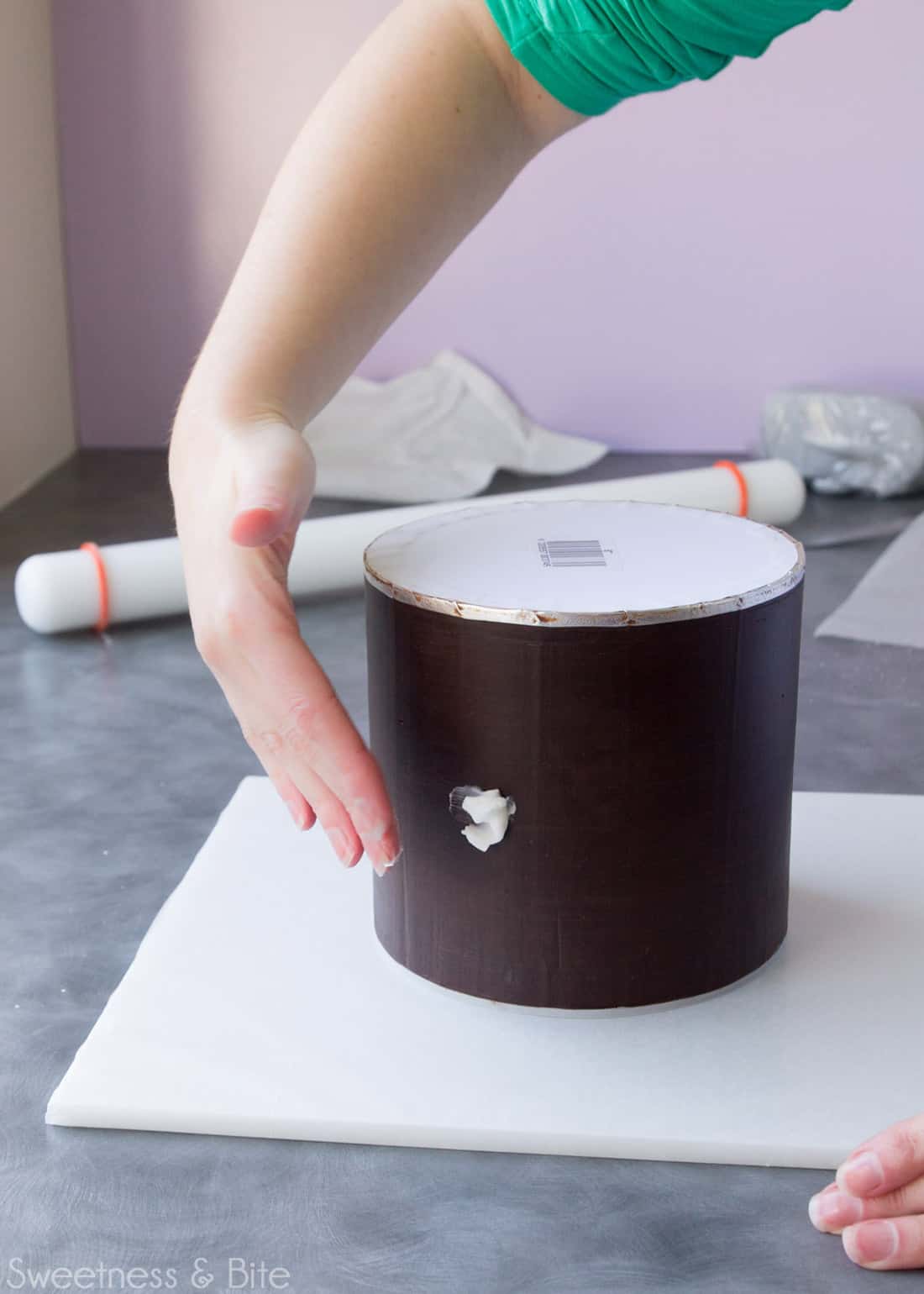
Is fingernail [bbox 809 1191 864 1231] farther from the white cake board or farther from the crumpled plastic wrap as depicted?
the crumpled plastic wrap

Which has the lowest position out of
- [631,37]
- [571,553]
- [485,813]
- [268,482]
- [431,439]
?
[431,439]

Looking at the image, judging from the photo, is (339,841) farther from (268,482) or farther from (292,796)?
(268,482)

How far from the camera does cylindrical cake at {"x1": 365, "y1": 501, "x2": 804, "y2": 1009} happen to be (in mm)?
881

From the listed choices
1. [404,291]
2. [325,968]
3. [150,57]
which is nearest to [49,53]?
[150,57]

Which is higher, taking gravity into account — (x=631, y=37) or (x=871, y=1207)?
(x=631, y=37)

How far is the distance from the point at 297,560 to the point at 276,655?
3.67ft

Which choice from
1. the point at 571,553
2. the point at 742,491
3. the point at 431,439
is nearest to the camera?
the point at 571,553

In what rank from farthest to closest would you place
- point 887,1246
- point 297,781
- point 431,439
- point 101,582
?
point 431,439 → point 101,582 → point 297,781 → point 887,1246

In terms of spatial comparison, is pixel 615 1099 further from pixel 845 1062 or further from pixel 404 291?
pixel 404 291

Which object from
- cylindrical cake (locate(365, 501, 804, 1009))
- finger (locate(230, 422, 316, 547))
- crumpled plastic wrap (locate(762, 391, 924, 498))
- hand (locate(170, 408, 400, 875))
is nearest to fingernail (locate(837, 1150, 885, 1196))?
cylindrical cake (locate(365, 501, 804, 1009))

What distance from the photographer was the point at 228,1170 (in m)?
0.82

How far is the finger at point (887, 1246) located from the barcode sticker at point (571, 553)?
0.43 m

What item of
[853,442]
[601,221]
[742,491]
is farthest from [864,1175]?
[601,221]

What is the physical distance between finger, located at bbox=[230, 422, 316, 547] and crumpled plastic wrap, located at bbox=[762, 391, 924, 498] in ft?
6.03
